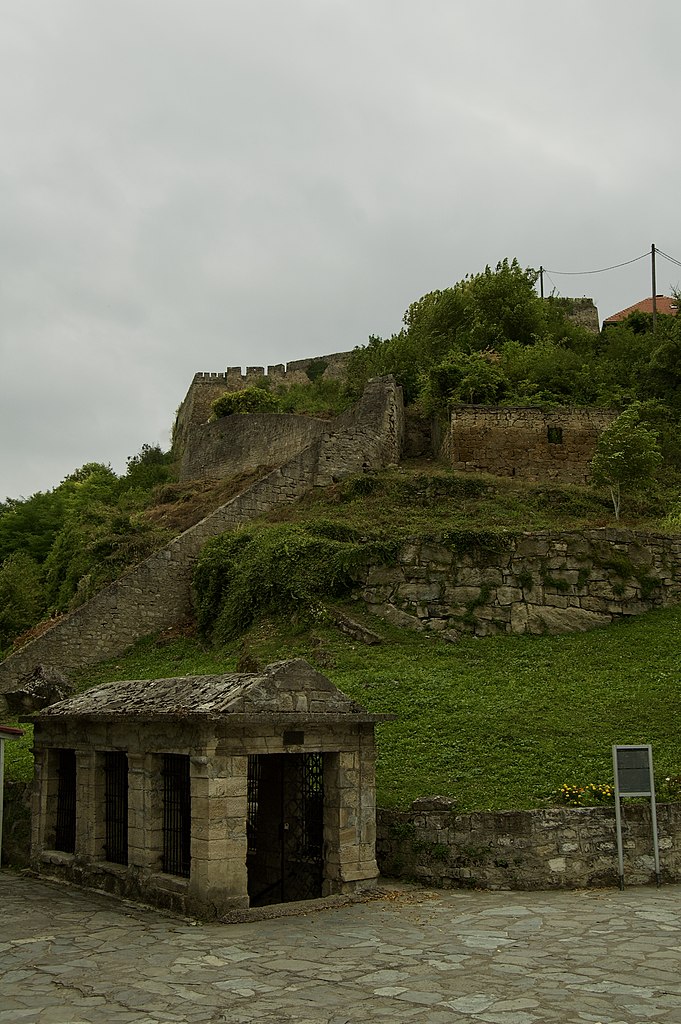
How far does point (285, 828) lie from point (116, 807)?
2.29m

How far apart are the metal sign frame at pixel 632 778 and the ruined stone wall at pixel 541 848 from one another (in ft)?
0.76

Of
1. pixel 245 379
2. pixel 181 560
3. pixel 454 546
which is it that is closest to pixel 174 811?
pixel 454 546

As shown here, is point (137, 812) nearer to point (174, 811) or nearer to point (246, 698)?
point (174, 811)

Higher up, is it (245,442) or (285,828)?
(245,442)

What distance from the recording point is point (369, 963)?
305 inches

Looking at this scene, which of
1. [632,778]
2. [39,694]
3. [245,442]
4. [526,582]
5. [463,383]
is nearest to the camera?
[632,778]

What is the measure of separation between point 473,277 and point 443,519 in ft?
56.7

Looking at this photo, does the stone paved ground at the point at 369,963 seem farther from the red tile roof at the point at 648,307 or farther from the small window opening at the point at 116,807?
the red tile roof at the point at 648,307

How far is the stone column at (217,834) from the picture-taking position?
965cm

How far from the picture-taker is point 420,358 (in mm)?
33406

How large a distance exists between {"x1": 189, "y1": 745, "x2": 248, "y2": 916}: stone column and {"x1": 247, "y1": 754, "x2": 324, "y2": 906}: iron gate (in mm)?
1790

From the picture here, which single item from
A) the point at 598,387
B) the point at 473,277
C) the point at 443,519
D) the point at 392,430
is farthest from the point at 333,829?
the point at 473,277

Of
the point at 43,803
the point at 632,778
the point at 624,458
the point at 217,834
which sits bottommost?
the point at 43,803

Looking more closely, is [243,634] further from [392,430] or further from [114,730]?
[392,430]
